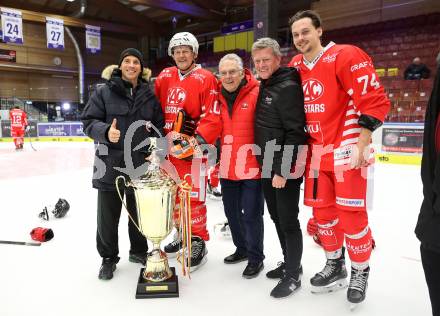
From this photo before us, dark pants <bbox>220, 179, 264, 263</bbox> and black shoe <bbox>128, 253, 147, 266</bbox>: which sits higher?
dark pants <bbox>220, 179, 264, 263</bbox>

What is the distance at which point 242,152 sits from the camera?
202cm

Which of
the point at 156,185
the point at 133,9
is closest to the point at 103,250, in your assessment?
the point at 156,185

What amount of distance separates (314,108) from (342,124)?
16 centimetres

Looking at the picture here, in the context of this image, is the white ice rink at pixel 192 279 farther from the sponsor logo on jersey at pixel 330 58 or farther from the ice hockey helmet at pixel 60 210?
the sponsor logo on jersey at pixel 330 58

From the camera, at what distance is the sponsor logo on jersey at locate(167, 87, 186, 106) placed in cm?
225

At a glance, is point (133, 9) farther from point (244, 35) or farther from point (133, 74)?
point (133, 74)

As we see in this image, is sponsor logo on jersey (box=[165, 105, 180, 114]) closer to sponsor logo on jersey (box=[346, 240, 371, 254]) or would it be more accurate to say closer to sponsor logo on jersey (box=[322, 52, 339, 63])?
sponsor logo on jersey (box=[322, 52, 339, 63])

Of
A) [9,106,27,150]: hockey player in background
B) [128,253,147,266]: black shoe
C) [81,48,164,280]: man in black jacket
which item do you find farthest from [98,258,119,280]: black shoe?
[9,106,27,150]: hockey player in background

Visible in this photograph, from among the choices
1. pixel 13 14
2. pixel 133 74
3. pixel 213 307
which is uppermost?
pixel 13 14

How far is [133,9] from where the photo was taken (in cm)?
1802

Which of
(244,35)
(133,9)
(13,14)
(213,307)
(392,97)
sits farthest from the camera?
(133,9)

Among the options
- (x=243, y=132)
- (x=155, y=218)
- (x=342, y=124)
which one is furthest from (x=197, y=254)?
(x=342, y=124)

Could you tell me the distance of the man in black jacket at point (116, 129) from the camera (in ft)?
6.70

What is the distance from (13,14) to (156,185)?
1299 centimetres
